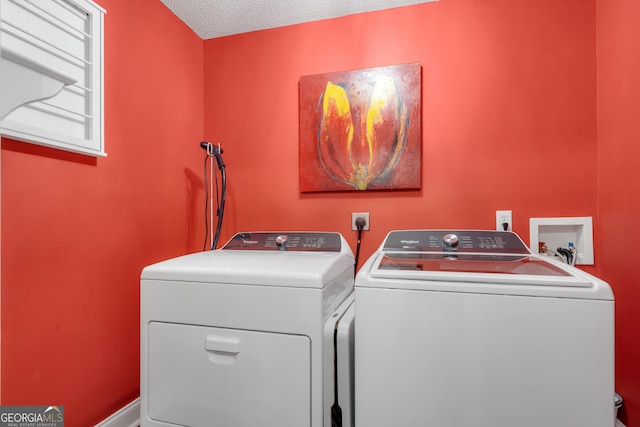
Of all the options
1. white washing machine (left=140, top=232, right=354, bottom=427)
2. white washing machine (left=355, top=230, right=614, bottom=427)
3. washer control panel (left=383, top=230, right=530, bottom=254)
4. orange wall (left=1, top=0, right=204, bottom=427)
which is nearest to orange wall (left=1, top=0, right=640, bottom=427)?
orange wall (left=1, top=0, right=204, bottom=427)

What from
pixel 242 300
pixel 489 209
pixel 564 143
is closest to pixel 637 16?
pixel 564 143

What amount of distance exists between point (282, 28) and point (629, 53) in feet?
6.02

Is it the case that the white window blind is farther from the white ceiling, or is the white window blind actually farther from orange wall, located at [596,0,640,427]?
orange wall, located at [596,0,640,427]

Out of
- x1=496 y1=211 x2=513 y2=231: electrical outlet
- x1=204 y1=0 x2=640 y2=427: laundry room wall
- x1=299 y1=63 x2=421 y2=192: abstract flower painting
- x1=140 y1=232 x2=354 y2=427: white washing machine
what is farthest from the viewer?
x1=299 y1=63 x2=421 y2=192: abstract flower painting

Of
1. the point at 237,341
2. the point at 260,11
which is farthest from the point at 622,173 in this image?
the point at 260,11

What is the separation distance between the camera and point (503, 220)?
1.74 meters

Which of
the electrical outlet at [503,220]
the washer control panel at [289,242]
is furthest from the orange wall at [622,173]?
the washer control panel at [289,242]

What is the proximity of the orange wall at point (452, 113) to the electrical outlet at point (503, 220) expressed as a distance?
1.7 inches

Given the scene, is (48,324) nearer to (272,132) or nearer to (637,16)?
(272,132)

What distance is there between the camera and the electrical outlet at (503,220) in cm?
173

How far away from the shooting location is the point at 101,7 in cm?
143

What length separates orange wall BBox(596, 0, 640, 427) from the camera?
4.50 feet

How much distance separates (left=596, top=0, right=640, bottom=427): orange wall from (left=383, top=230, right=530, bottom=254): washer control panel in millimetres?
499

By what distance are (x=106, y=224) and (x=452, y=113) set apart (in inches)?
75.5
